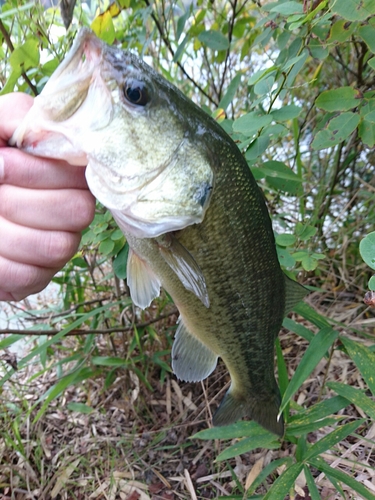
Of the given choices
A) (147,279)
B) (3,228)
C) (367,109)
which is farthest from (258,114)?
(3,228)

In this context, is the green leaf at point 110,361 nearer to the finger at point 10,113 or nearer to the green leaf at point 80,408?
the green leaf at point 80,408

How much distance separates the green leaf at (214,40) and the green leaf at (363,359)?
51.8 inches

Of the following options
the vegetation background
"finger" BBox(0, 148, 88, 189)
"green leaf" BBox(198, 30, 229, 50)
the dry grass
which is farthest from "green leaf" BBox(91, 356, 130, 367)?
"green leaf" BBox(198, 30, 229, 50)

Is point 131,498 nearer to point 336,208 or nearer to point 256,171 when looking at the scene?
point 256,171

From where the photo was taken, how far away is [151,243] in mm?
1072

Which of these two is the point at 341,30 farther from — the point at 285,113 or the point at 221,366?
the point at 221,366

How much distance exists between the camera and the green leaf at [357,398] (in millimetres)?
1323

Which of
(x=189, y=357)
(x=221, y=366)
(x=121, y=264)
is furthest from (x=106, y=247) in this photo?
(x=221, y=366)

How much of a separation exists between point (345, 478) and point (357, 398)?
0.25 meters

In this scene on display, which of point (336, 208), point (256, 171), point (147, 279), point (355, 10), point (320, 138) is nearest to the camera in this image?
point (355, 10)

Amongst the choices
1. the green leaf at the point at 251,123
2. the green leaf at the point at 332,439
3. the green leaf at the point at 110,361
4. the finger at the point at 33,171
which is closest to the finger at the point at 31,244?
the finger at the point at 33,171

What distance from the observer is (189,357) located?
4.60ft

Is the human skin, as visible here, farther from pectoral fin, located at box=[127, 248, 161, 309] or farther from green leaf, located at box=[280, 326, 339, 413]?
green leaf, located at box=[280, 326, 339, 413]

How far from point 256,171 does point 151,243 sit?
0.62 meters
